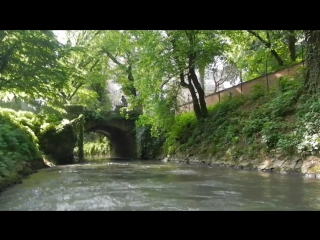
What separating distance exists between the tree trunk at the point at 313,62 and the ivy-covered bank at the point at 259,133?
0.40 metres

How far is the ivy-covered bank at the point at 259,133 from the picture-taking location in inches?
401

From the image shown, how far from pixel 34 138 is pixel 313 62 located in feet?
43.8

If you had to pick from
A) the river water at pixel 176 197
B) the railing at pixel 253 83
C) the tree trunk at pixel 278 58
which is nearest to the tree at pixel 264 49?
the tree trunk at pixel 278 58

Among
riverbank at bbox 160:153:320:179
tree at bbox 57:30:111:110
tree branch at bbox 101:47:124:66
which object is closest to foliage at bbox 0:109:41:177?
riverbank at bbox 160:153:320:179

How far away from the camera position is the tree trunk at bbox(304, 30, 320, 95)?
38.4 feet

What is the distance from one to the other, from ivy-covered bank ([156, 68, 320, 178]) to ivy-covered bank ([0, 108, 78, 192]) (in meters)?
6.54

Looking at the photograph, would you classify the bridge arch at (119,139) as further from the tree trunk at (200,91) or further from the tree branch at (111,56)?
the tree trunk at (200,91)

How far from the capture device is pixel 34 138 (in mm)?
16859

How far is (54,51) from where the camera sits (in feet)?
34.6

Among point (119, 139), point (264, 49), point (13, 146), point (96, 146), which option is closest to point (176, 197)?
point (13, 146)

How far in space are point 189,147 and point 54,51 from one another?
10.2 metres
